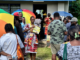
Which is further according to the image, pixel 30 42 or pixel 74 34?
pixel 30 42

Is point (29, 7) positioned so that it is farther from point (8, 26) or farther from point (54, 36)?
point (8, 26)

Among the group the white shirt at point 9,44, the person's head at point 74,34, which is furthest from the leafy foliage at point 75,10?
the person's head at point 74,34

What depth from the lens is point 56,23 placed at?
4.71 meters

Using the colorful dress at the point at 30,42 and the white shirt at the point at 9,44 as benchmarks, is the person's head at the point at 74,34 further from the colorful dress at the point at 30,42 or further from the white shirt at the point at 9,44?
the colorful dress at the point at 30,42

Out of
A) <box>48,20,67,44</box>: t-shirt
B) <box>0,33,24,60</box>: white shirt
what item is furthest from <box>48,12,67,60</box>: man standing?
<box>0,33,24,60</box>: white shirt

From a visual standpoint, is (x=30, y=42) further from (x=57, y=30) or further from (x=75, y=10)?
(x=75, y=10)

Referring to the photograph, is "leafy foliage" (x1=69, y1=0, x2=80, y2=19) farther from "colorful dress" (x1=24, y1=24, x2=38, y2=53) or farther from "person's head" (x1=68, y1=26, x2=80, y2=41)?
"person's head" (x1=68, y1=26, x2=80, y2=41)

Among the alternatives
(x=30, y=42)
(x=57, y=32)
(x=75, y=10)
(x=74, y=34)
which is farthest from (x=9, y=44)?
(x=75, y=10)

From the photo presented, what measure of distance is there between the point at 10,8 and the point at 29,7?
1.45 m

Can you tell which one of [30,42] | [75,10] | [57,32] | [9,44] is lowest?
[30,42]

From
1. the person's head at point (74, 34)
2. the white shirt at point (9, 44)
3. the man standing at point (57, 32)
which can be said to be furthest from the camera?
the man standing at point (57, 32)

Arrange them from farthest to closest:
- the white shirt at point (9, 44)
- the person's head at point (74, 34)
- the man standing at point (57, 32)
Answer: the man standing at point (57, 32), the white shirt at point (9, 44), the person's head at point (74, 34)

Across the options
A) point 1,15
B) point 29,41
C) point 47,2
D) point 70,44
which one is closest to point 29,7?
point 47,2

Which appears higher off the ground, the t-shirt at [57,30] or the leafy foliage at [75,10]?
the leafy foliage at [75,10]
